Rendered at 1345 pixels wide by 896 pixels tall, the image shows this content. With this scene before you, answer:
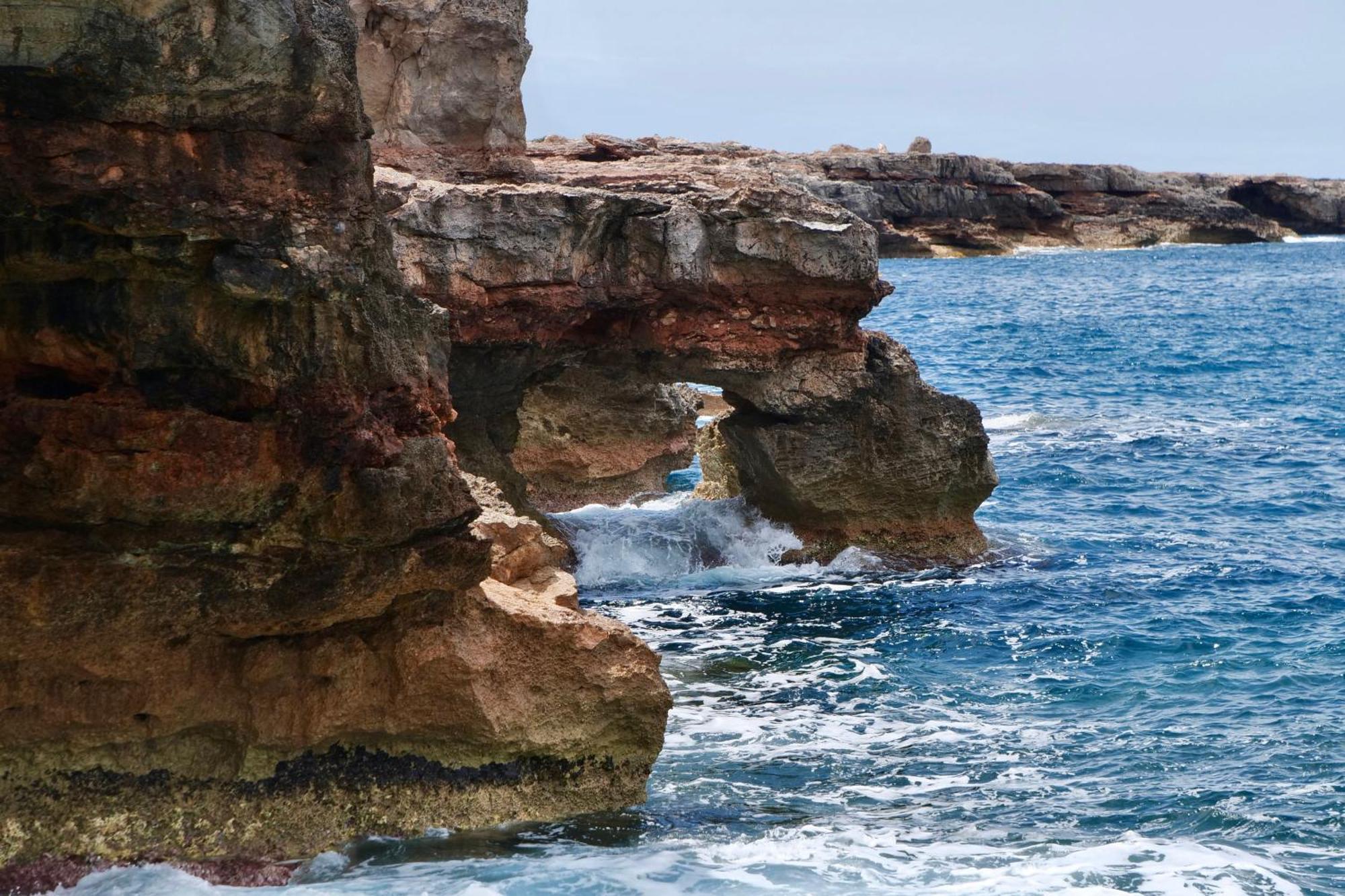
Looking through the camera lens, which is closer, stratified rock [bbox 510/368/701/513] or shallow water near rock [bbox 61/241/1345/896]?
shallow water near rock [bbox 61/241/1345/896]

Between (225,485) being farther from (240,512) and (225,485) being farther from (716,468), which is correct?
(716,468)

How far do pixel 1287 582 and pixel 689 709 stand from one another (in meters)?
9.25

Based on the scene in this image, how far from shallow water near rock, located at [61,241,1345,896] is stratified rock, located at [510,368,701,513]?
4.79ft

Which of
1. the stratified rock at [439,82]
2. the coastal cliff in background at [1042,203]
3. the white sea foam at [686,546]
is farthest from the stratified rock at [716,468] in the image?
the coastal cliff in background at [1042,203]

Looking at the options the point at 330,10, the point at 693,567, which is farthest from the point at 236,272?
the point at 693,567

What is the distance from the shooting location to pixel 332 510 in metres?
9.40

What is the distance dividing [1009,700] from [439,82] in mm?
10021

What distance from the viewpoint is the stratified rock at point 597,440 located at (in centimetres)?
2498

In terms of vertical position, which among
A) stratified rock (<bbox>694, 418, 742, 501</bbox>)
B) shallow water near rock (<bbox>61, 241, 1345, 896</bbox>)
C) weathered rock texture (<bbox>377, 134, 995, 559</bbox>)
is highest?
weathered rock texture (<bbox>377, 134, 995, 559</bbox>)

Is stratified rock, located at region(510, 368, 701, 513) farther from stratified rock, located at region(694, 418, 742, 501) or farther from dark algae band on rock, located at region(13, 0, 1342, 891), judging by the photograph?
dark algae band on rock, located at region(13, 0, 1342, 891)

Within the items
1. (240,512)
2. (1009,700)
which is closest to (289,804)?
(240,512)

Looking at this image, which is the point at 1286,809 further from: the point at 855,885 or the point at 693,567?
the point at 693,567

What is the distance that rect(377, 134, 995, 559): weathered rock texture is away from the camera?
1723 cm

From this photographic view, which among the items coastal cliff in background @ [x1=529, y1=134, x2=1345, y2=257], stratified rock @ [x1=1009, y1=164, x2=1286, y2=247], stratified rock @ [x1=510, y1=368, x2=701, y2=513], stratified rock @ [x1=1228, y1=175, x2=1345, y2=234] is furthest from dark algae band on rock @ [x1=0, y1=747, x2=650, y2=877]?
stratified rock @ [x1=1228, y1=175, x2=1345, y2=234]
